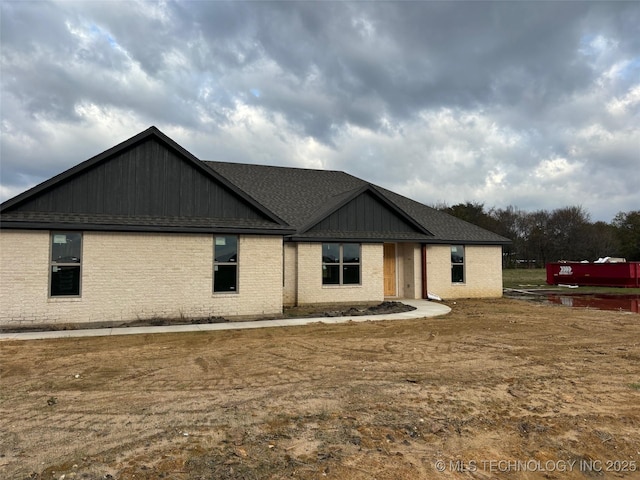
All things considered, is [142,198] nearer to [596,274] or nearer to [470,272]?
[470,272]

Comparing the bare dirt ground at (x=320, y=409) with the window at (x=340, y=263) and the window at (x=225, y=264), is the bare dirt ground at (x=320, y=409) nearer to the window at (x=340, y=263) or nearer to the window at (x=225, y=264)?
the window at (x=225, y=264)

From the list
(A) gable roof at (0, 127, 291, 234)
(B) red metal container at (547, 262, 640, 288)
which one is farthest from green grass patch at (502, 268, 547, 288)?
(A) gable roof at (0, 127, 291, 234)

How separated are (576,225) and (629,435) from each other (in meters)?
68.2

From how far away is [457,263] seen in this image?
20500 millimetres

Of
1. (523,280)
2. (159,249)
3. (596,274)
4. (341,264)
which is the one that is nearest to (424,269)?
(341,264)

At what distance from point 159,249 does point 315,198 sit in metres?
9.45

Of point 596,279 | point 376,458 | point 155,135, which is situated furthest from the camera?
point 596,279

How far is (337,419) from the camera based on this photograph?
5043 mm

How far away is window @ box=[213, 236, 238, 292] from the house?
31mm

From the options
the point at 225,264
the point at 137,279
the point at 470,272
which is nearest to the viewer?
the point at 137,279

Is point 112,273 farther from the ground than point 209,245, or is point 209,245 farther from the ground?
Answer: point 209,245

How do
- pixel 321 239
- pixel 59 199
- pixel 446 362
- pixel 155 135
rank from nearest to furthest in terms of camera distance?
pixel 446 362 < pixel 59 199 < pixel 155 135 < pixel 321 239

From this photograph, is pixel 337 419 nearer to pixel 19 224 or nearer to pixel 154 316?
pixel 154 316

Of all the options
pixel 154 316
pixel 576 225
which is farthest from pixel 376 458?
pixel 576 225
